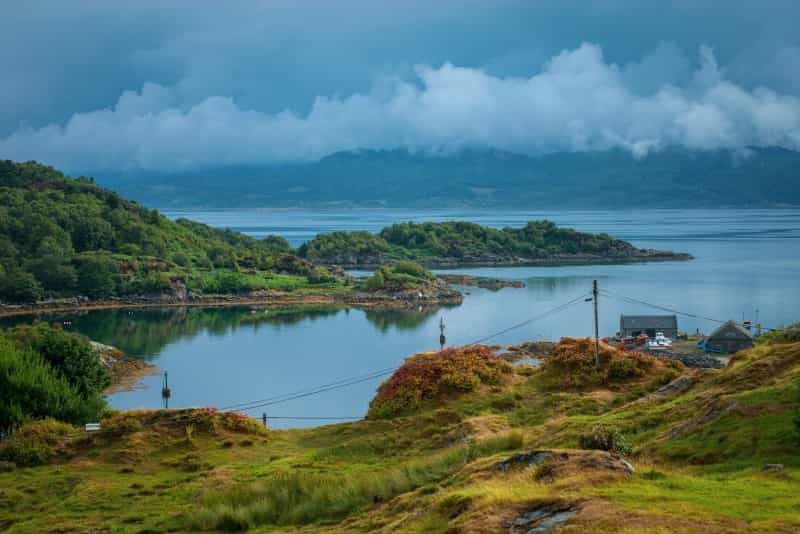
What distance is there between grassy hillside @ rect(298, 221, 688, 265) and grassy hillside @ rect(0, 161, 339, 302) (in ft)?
30.9

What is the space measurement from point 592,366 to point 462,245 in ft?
391

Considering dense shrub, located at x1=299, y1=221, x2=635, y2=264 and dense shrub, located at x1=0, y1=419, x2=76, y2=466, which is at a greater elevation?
dense shrub, located at x1=299, y1=221, x2=635, y2=264

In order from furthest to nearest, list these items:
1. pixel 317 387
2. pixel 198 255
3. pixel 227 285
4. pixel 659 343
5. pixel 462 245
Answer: pixel 462 245 → pixel 198 255 → pixel 227 285 → pixel 659 343 → pixel 317 387

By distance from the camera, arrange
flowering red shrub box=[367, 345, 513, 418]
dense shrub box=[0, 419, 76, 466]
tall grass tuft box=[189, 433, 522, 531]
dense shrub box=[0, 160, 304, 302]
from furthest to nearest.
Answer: dense shrub box=[0, 160, 304, 302] → flowering red shrub box=[367, 345, 513, 418] → dense shrub box=[0, 419, 76, 466] → tall grass tuft box=[189, 433, 522, 531]

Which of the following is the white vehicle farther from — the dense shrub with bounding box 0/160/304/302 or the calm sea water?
the dense shrub with bounding box 0/160/304/302

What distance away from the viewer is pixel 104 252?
10388 cm

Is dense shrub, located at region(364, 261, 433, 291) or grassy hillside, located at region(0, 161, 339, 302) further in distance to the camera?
dense shrub, located at region(364, 261, 433, 291)

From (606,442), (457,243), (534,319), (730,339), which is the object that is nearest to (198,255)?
(457,243)

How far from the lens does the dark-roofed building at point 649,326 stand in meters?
54.8

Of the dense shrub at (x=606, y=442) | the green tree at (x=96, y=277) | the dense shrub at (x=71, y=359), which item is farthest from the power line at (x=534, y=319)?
the green tree at (x=96, y=277)

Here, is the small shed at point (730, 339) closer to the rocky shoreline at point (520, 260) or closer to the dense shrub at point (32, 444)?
the dense shrub at point (32, 444)

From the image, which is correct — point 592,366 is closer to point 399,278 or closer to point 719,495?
point 719,495

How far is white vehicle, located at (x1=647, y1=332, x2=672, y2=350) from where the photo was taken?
164 feet

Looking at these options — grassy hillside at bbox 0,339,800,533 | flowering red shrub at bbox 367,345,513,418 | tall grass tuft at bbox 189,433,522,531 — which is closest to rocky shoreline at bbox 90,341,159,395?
grassy hillside at bbox 0,339,800,533
